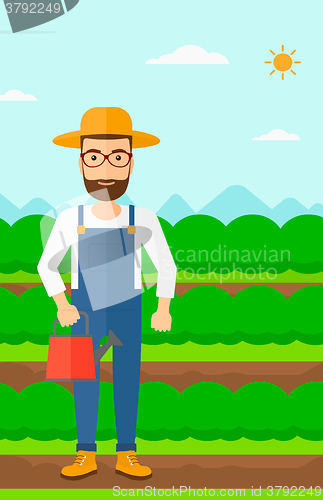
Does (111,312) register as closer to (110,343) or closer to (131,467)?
(110,343)

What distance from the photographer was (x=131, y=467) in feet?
12.7

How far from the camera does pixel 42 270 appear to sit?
3820mm

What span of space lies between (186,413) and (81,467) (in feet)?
2.27

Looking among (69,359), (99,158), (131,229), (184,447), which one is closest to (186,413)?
(184,447)

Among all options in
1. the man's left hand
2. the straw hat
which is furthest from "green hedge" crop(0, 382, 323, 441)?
the straw hat

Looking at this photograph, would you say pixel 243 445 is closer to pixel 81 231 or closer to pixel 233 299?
pixel 233 299

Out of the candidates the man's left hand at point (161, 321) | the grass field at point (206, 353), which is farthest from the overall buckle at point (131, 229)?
the grass field at point (206, 353)

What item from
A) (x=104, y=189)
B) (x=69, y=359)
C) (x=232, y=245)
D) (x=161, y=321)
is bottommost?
(x=69, y=359)

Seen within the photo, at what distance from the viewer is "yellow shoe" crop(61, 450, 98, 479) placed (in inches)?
151

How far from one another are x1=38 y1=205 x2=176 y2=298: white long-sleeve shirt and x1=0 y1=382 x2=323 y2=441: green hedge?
68 cm

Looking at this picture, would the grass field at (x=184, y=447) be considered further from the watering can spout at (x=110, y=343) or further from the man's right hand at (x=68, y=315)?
the man's right hand at (x=68, y=315)

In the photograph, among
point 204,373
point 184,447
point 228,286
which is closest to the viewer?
point 184,447

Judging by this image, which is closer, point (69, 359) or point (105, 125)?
point (69, 359)

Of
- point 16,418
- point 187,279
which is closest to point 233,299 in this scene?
point 187,279
